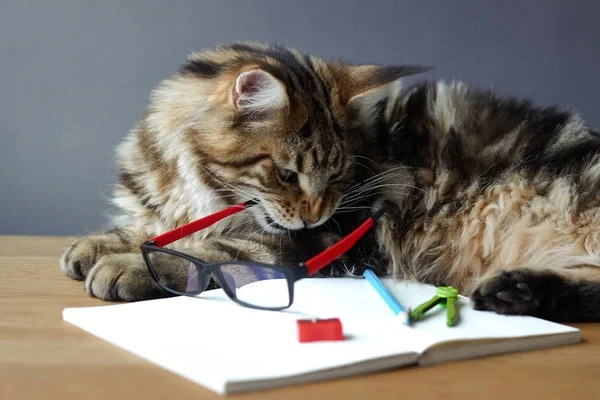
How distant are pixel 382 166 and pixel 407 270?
26cm

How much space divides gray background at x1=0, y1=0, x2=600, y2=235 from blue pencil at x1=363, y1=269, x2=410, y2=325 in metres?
1.08

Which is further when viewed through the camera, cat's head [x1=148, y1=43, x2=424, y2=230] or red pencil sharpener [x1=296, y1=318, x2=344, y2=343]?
cat's head [x1=148, y1=43, x2=424, y2=230]

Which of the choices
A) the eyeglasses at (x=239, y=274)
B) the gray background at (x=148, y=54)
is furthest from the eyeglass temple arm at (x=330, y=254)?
the gray background at (x=148, y=54)

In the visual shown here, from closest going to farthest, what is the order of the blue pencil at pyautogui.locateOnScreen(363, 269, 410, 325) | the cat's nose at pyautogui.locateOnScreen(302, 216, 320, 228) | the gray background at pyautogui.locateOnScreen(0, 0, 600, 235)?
the blue pencil at pyautogui.locateOnScreen(363, 269, 410, 325) < the cat's nose at pyautogui.locateOnScreen(302, 216, 320, 228) < the gray background at pyautogui.locateOnScreen(0, 0, 600, 235)

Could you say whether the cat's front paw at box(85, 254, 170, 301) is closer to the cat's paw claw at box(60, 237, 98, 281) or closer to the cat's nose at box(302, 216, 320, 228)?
the cat's paw claw at box(60, 237, 98, 281)

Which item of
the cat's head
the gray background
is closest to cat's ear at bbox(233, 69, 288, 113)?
the cat's head

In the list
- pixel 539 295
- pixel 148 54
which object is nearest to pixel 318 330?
pixel 539 295

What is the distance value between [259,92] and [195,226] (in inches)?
12.2

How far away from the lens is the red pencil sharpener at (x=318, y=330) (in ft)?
2.72

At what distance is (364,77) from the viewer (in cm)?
149

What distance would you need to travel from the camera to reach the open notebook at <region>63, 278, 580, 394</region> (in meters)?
0.73

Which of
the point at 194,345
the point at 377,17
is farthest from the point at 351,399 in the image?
the point at 377,17

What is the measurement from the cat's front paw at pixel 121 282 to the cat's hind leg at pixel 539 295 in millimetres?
582

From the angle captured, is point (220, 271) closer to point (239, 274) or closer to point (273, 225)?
point (239, 274)
